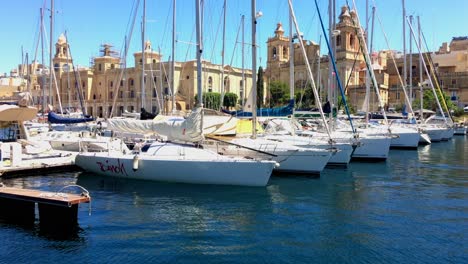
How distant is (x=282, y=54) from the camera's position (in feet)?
297

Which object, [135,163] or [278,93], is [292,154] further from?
[278,93]

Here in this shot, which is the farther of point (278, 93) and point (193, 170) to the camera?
point (278, 93)

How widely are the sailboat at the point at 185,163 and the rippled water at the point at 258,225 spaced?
15.1 inches

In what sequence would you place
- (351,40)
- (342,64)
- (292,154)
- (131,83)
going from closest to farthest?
(292,154) → (342,64) → (351,40) → (131,83)

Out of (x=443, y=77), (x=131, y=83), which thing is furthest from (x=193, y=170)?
(x=131, y=83)

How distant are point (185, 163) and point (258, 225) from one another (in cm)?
517

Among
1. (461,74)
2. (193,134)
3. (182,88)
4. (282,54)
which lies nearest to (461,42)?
(461,74)

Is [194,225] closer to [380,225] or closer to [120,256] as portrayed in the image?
[120,256]

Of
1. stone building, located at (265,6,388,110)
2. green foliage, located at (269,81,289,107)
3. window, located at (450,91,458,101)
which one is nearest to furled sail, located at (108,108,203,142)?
stone building, located at (265,6,388,110)

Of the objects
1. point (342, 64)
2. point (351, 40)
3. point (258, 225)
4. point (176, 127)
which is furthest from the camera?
point (351, 40)

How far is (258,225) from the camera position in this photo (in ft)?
40.4

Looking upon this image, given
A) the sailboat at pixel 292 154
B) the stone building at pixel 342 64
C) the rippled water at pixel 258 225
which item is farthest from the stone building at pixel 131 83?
the rippled water at pixel 258 225

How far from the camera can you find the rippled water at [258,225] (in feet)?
32.8

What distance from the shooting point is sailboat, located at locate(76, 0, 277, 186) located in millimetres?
16328
